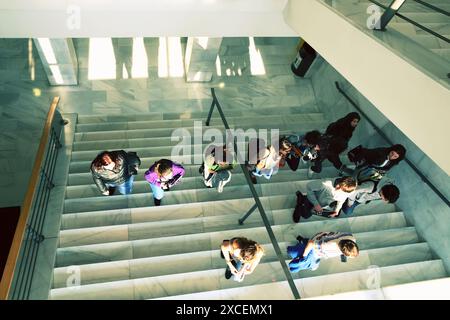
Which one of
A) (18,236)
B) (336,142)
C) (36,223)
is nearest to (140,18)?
(36,223)

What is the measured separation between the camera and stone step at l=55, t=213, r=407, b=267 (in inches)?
217

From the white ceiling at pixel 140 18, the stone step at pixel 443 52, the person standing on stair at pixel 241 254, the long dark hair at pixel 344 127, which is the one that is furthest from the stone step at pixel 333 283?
the white ceiling at pixel 140 18

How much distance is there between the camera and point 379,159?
20.0 feet

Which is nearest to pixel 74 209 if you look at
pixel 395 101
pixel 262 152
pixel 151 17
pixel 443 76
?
pixel 262 152

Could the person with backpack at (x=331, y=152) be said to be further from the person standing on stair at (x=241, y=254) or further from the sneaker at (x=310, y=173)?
the person standing on stair at (x=241, y=254)

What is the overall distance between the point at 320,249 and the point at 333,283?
82 cm

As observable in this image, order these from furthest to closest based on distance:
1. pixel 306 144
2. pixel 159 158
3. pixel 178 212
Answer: pixel 159 158
pixel 306 144
pixel 178 212

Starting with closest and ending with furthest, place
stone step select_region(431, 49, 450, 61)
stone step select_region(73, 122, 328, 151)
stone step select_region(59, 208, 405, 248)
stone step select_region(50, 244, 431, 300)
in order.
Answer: stone step select_region(431, 49, 450, 61), stone step select_region(50, 244, 431, 300), stone step select_region(59, 208, 405, 248), stone step select_region(73, 122, 328, 151)

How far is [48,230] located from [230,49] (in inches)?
287

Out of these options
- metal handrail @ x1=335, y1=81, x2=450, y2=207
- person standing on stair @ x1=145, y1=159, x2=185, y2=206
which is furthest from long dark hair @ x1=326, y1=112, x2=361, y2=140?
person standing on stair @ x1=145, y1=159, x2=185, y2=206

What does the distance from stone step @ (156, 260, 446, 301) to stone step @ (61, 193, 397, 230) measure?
1.11 m

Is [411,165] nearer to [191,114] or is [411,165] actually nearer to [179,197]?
[179,197]

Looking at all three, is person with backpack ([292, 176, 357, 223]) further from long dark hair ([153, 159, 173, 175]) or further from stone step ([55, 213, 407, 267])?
long dark hair ([153, 159, 173, 175])
